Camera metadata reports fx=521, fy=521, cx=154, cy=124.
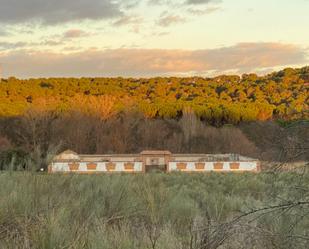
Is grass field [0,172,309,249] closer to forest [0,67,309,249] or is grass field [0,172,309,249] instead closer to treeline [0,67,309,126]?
forest [0,67,309,249]

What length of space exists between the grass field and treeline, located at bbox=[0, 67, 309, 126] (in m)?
41.3

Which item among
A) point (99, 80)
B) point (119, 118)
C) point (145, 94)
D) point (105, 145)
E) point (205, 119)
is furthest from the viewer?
point (99, 80)

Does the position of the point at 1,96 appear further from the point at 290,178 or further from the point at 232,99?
the point at 290,178

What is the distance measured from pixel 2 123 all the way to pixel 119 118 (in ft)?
47.8

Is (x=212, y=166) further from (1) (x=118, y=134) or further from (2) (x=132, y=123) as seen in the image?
(2) (x=132, y=123)

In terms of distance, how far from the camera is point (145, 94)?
→ 298 feet

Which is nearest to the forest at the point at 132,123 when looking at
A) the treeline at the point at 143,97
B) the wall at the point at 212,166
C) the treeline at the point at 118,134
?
the treeline at the point at 118,134

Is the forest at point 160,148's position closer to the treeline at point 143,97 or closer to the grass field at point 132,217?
the grass field at point 132,217

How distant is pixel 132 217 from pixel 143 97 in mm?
81223

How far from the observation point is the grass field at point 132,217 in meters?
4.65

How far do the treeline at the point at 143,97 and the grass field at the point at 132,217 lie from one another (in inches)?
1626

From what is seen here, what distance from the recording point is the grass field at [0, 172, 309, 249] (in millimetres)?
4652

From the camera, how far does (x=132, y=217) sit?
7.51 meters

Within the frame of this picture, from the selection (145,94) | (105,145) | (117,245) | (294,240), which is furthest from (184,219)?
(145,94)
